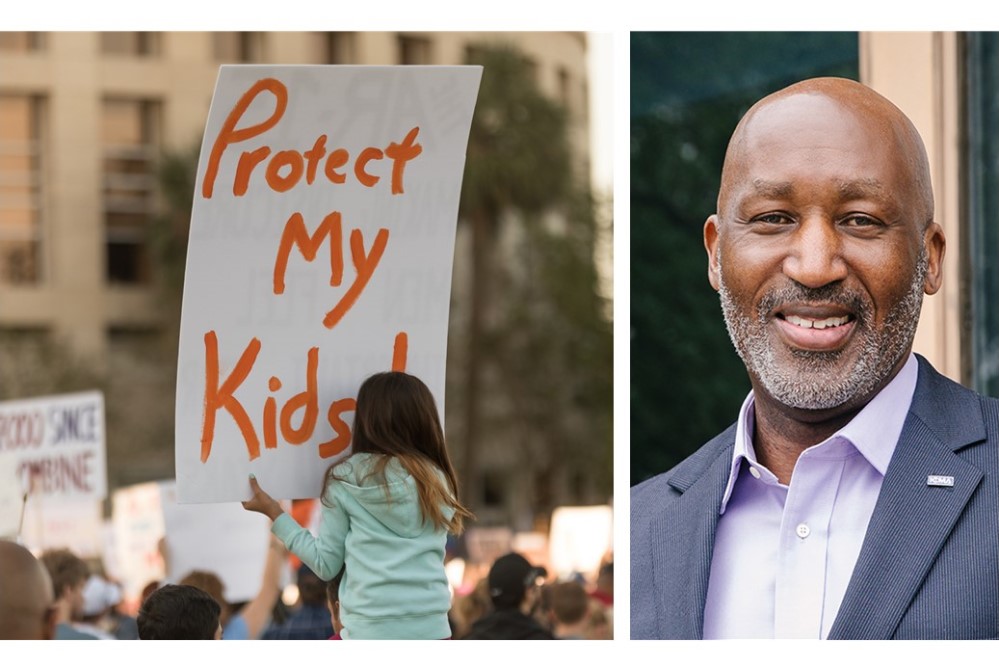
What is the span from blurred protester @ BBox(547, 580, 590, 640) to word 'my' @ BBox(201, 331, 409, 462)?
362cm

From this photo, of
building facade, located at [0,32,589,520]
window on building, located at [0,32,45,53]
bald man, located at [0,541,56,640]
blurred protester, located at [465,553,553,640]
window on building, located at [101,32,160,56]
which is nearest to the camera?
bald man, located at [0,541,56,640]

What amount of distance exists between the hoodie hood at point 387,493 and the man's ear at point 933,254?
5.37 ft

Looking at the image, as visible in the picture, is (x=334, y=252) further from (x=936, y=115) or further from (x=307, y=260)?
(x=936, y=115)

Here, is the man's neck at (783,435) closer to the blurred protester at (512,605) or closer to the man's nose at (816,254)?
the man's nose at (816,254)

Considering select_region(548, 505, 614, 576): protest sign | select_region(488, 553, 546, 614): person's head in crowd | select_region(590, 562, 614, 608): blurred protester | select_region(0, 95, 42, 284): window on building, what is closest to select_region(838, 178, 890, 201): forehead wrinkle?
select_region(488, 553, 546, 614): person's head in crowd

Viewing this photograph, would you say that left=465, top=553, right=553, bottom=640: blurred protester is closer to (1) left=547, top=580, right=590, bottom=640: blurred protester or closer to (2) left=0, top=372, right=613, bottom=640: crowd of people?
(1) left=547, top=580, right=590, bottom=640: blurred protester

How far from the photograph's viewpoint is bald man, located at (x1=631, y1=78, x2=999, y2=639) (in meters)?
5.07

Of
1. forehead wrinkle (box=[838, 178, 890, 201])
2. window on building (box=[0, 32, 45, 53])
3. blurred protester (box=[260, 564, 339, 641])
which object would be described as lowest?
blurred protester (box=[260, 564, 339, 641])

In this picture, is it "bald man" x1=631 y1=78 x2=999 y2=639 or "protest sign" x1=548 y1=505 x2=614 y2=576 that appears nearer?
"bald man" x1=631 y1=78 x2=999 y2=639

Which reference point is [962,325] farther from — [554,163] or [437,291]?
[554,163]

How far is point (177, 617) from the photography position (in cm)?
527

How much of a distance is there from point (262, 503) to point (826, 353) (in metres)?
1.72

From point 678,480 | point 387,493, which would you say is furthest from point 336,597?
point 678,480
